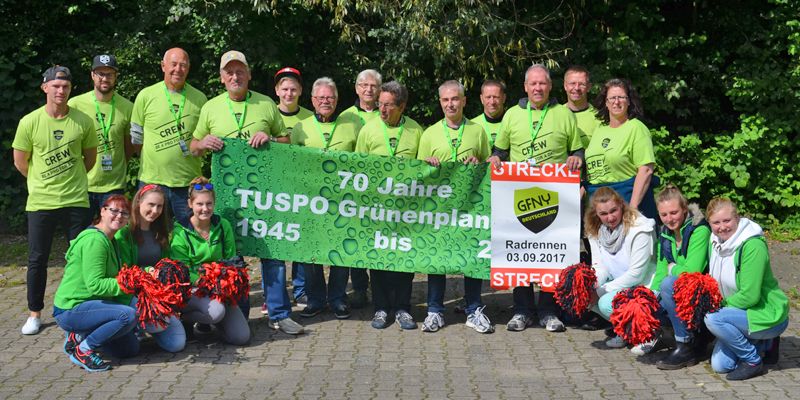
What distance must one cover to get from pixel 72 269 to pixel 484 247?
3140mm

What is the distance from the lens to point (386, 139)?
26.4ft

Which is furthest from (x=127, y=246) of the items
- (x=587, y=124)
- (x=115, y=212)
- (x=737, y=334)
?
(x=737, y=334)

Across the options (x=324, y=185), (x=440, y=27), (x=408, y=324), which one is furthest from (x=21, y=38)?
(x=408, y=324)

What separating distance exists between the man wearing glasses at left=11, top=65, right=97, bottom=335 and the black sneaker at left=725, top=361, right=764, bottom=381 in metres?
5.08

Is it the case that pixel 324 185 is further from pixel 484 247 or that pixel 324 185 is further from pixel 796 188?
pixel 796 188

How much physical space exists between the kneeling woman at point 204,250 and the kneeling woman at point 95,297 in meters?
0.55

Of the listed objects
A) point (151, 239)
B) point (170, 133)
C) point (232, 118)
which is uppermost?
point (232, 118)

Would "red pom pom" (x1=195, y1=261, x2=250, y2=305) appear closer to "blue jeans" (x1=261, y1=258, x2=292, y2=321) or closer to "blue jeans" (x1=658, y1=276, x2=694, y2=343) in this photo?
"blue jeans" (x1=261, y1=258, x2=292, y2=321)

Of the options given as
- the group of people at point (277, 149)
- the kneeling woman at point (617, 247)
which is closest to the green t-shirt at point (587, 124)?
the group of people at point (277, 149)

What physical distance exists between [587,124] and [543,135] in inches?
23.2

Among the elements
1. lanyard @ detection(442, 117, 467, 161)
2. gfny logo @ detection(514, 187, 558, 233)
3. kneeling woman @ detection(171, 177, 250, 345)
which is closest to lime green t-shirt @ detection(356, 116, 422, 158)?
lanyard @ detection(442, 117, 467, 161)

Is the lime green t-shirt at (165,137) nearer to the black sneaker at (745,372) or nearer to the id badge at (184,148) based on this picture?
the id badge at (184,148)

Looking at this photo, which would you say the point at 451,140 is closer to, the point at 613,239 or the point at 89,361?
the point at 613,239

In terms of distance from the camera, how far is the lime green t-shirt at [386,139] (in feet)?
26.4
